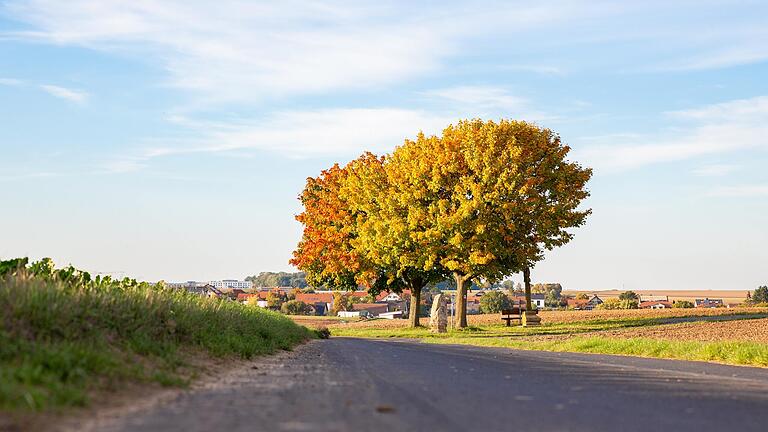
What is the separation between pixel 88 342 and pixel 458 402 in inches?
191

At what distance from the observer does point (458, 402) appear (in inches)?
358

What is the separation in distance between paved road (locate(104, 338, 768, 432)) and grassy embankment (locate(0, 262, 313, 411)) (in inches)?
35.5

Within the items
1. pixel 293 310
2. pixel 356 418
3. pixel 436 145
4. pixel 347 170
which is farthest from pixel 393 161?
pixel 293 310

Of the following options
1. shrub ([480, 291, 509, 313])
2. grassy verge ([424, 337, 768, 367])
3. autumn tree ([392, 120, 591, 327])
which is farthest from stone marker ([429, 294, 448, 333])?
shrub ([480, 291, 509, 313])

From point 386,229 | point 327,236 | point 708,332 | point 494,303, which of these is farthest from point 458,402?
point 494,303

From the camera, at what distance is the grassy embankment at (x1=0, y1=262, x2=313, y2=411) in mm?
8094

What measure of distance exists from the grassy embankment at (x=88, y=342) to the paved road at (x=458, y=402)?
→ 90cm

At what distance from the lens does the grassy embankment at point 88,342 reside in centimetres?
809

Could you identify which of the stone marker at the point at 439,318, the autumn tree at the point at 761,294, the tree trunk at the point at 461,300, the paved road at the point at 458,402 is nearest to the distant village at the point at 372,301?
the autumn tree at the point at 761,294

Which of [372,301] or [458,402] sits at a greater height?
[372,301]

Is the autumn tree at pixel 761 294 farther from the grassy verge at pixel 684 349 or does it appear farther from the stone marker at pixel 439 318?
the grassy verge at pixel 684 349

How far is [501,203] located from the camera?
152 ft

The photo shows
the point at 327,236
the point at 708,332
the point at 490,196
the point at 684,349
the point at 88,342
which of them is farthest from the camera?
the point at 327,236

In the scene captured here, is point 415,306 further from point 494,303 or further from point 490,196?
point 494,303
